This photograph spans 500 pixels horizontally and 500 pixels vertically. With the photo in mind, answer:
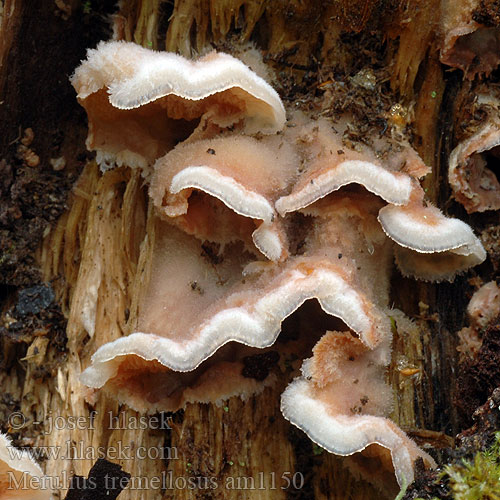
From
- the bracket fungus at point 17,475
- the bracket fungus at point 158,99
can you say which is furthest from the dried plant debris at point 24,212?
the bracket fungus at point 17,475

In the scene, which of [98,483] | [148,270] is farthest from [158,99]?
[98,483]

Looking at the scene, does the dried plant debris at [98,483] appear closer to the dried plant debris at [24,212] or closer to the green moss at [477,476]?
the dried plant debris at [24,212]

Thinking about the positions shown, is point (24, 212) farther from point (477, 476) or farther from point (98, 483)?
point (477, 476)

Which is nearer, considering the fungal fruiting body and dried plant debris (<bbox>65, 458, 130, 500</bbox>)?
the fungal fruiting body

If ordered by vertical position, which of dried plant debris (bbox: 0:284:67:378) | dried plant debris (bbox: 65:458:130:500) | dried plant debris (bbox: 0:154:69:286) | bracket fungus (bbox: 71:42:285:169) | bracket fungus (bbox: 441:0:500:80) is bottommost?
dried plant debris (bbox: 65:458:130:500)

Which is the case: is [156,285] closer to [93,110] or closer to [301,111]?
[93,110]

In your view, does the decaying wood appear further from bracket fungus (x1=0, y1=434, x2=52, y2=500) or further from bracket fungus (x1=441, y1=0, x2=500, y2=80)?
bracket fungus (x1=0, y1=434, x2=52, y2=500)

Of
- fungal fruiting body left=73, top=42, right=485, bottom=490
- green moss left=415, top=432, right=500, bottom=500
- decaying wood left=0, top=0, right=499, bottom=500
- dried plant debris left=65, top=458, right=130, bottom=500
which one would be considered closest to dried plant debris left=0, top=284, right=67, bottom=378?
decaying wood left=0, top=0, right=499, bottom=500

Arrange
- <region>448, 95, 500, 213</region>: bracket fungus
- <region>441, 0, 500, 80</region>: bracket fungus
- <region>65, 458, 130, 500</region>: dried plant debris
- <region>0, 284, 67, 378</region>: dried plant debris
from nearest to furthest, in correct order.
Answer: <region>65, 458, 130, 500</region>: dried plant debris < <region>441, 0, 500, 80</region>: bracket fungus < <region>448, 95, 500, 213</region>: bracket fungus < <region>0, 284, 67, 378</region>: dried plant debris
